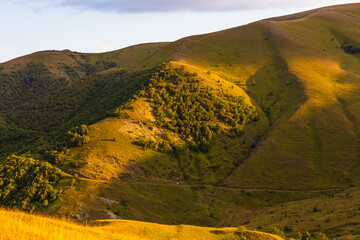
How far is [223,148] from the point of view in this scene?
8350 centimetres

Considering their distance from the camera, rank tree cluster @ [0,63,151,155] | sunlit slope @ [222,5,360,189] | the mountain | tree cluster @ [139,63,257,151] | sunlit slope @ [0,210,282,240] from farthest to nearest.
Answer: tree cluster @ [0,63,151,155] → tree cluster @ [139,63,257,151] → sunlit slope @ [222,5,360,189] → the mountain → sunlit slope @ [0,210,282,240]

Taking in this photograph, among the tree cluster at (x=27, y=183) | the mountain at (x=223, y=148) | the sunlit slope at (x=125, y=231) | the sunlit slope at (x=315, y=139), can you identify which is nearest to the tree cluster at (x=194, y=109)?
the mountain at (x=223, y=148)

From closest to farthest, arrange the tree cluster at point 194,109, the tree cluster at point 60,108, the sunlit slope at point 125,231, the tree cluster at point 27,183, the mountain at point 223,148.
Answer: the sunlit slope at point 125,231, the tree cluster at point 27,183, the mountain at point 223,148, the tree cluster at point 194,109, the tree cluster at point 60,108

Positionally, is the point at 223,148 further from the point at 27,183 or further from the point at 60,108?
the point at 60,108

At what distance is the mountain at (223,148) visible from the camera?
51.9m

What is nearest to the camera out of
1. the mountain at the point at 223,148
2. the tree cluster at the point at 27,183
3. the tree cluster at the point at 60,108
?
the tree cluster at the point at 27,183

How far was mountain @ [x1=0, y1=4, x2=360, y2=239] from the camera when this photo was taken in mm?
51947

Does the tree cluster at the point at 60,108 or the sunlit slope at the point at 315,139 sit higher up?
the tree cluster at the point at 60,108

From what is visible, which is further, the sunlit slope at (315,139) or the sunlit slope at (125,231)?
the sunlit slope at (315,139)

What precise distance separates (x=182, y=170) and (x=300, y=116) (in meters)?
46.6

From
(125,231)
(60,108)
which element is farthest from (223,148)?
(60,108)

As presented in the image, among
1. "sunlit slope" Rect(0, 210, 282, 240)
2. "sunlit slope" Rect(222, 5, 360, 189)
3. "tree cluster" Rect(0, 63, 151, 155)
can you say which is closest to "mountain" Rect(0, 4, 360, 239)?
"sunlit slope" Rect(222, 5, 360, 189)

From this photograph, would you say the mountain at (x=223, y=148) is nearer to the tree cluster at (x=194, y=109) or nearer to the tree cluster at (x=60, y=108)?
the tree cluster at (x=194, y=109)

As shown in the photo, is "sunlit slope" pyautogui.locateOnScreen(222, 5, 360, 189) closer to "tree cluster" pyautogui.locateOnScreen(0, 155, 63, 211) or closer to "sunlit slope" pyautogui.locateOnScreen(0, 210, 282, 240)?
"tree cluster" pyautogui.locateOnScreen(0, 155, 63, 211)
